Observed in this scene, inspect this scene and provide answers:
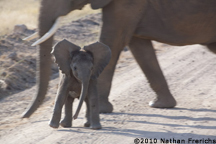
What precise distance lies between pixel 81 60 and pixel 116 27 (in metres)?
1.27

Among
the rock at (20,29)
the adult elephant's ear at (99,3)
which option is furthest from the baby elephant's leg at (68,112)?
the rock at (20,29)

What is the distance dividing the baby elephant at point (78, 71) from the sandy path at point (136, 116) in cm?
24

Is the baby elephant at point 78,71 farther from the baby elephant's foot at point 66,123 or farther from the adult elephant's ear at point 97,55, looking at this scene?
the baby elephant's foot at point 66,123

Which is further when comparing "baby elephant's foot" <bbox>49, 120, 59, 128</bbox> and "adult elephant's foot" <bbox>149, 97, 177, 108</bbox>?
"adult elephant's foot" <bbox>149, 97, 177, 108</bbox>

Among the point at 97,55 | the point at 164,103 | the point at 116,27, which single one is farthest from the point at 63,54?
the point at 164,103

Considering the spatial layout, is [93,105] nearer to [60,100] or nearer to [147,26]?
[60,100]

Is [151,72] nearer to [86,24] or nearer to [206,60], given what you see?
[206,60]

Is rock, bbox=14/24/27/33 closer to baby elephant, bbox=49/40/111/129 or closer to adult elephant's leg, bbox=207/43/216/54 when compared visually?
adult elephant's leg, bbox=207/43/216/54

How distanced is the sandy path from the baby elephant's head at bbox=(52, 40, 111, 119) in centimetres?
59

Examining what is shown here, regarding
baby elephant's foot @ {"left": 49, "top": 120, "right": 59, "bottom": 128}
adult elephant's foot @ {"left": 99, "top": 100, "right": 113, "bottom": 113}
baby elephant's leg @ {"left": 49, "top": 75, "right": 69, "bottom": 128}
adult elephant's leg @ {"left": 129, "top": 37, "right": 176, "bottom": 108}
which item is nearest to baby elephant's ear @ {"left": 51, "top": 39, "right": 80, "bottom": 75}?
baby elephant's leg @ {"left": 49, "top": 75, "right": 69, "bottom": 128}

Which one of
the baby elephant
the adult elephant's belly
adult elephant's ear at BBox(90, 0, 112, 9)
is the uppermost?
adult elephant's ear at BBox(90, 0, 112, 9)

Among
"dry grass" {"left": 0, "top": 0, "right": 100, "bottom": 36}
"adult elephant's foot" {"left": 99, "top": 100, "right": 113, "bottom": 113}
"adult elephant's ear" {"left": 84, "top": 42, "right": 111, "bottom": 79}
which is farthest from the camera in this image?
"dry grass" {"left": 0, "top": 0, "right": 100, "bottom": 36}

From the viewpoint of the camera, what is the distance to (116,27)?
6297 millimetres

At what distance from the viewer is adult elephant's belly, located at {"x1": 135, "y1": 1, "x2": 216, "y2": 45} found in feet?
21.4
